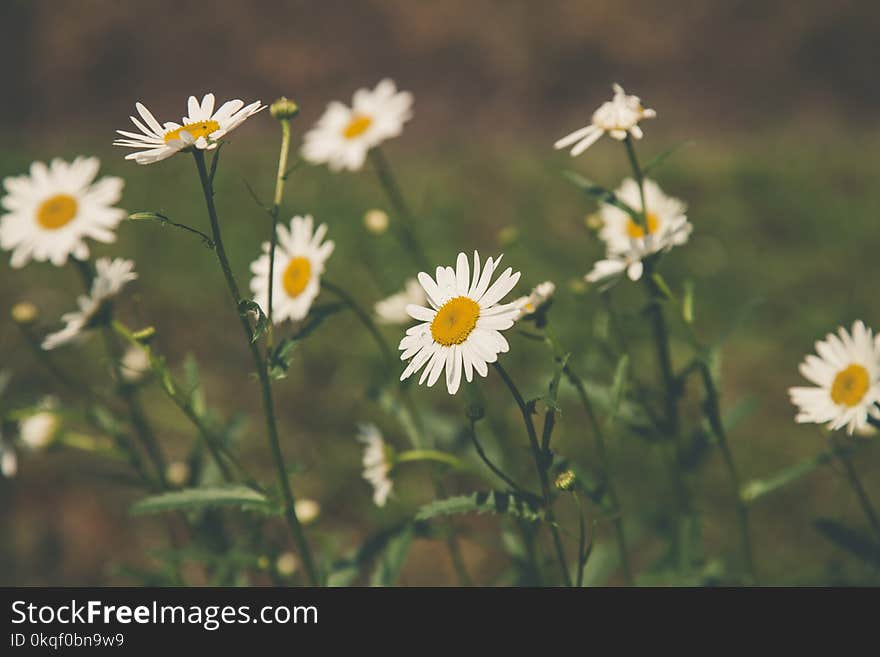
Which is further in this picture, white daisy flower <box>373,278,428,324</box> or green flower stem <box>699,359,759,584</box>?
white daisy flower <box>373,278,428,324</box>

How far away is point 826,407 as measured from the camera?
4.84 ft

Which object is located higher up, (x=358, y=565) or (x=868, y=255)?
(x=868, y=255)

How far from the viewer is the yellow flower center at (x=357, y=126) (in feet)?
7.21

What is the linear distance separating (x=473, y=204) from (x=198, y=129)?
2630 millimetres

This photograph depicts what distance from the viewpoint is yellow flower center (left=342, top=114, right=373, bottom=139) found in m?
2.20

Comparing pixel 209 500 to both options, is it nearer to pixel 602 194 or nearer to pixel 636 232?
pixel 602 194

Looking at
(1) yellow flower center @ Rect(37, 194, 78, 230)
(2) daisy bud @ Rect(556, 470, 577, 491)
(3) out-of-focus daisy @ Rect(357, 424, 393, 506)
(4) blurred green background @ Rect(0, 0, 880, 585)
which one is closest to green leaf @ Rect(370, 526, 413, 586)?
(3) out-of-focus daisy @ Rect(357, 424, 393, 506)

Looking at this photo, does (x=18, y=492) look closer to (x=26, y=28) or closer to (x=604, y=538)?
(x=604, y=538)

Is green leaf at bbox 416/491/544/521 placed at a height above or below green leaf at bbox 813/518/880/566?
above

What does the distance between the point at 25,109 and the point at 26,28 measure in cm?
83

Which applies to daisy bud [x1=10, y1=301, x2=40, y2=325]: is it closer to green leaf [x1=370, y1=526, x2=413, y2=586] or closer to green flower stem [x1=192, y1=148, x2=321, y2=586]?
green flower stem [x1=192, y1=148, x2=321, y2=586]

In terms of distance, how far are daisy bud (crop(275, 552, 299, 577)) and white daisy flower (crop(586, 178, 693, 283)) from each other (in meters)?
0.88

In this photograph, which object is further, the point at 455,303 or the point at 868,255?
the point at 868,255

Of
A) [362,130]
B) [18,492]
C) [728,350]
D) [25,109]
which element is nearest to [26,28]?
[25,109]
